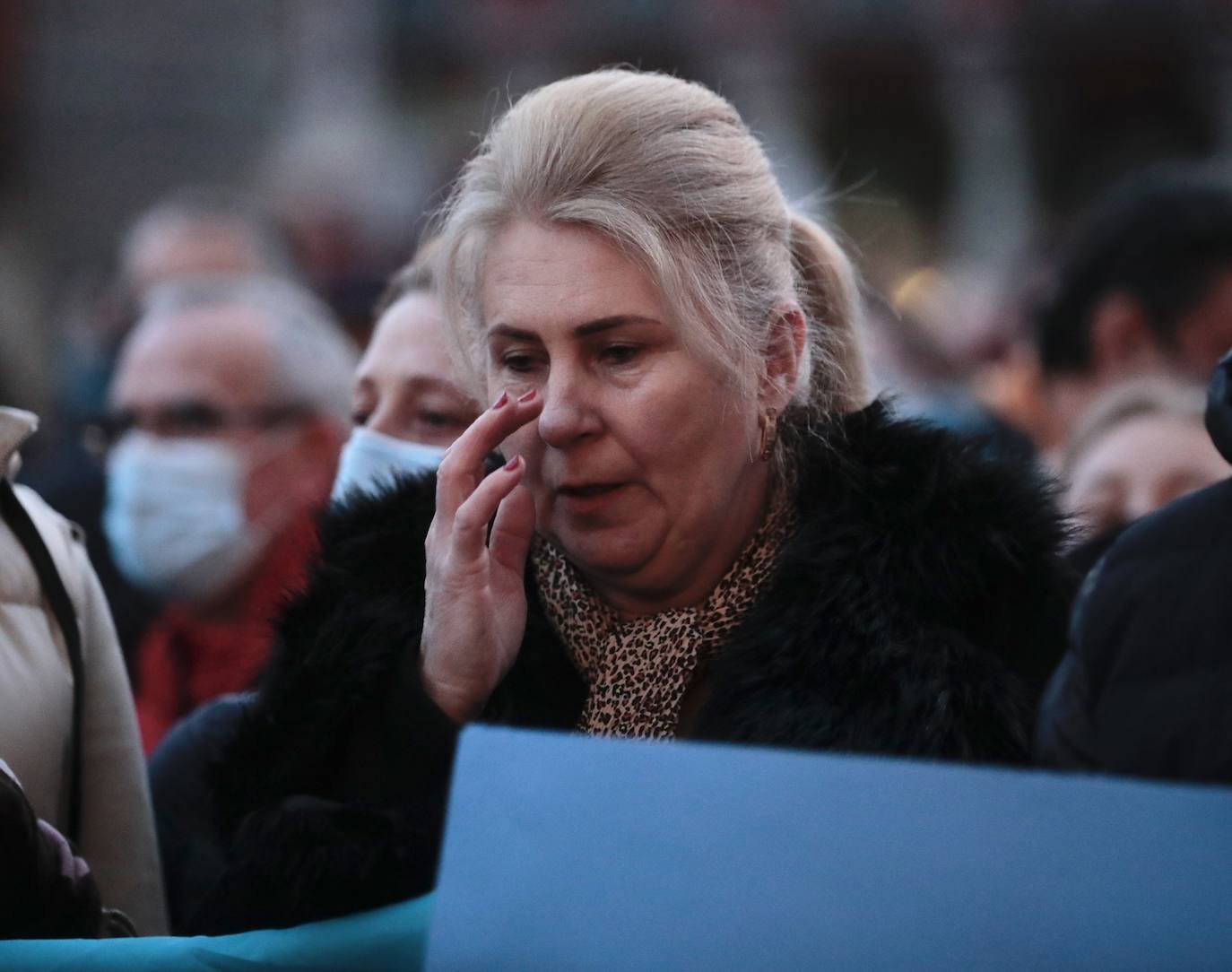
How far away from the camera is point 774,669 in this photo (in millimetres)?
2471

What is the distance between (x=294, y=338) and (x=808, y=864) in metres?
3.30

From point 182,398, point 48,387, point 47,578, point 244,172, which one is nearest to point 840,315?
point 47,578

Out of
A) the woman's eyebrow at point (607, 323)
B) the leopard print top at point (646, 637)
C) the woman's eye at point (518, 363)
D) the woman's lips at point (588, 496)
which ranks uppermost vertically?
the woman's eyebrow at point (607, 323)

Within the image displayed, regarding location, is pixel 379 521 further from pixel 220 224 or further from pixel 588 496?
pixel 220 224

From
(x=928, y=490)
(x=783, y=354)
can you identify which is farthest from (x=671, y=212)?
(x=928, y=490)

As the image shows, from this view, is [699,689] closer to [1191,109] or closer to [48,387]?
[48,387]

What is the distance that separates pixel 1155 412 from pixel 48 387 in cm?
1067

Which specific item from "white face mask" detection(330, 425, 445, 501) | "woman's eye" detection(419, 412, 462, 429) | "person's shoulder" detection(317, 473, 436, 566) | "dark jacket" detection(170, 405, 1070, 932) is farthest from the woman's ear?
"woman's eye" detection(419, 412, 462, 429)

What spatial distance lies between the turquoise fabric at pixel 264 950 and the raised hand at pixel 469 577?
1.29 feet

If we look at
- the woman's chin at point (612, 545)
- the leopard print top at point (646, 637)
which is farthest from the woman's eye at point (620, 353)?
the leopard print top at point (646, 637)

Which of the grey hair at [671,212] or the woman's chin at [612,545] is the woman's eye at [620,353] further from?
the woman's chin at [612,545]

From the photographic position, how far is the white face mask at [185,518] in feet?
14.6

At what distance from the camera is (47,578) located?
270 centimetres

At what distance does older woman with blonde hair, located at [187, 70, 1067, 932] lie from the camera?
8.13 feet
